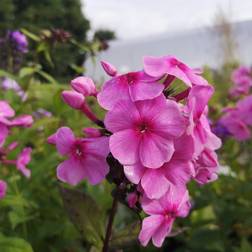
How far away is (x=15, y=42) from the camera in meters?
2.16

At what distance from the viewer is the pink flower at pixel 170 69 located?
0.79m

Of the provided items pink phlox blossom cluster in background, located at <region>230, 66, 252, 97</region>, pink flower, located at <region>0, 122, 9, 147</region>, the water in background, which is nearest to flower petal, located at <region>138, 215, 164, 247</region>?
pink flower, located at <region>0, 122, 9, 147</region>

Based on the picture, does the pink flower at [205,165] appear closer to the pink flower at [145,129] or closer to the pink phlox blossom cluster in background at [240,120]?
the pink flower at [145,129]

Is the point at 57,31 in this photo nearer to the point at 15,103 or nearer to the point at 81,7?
the point at 15,103

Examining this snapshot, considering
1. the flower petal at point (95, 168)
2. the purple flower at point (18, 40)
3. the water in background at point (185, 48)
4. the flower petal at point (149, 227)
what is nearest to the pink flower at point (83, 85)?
the flower petal at point (95, 168)

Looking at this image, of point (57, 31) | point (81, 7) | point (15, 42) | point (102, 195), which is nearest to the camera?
point (102, 195)

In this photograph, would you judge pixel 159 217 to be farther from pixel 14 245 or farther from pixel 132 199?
pixel 14 245

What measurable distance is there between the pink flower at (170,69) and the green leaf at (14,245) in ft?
1.34

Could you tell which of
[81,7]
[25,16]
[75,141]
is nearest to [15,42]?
[75,141]

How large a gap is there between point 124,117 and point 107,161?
0.33 feet

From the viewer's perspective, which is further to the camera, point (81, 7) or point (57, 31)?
point (81, 7)

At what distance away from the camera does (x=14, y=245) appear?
3.30 feet

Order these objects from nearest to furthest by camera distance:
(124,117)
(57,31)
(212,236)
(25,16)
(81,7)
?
(124,117) → (212,236) → (57,31) → (25,16) → (81,7)

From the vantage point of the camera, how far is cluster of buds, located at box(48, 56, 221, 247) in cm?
77
